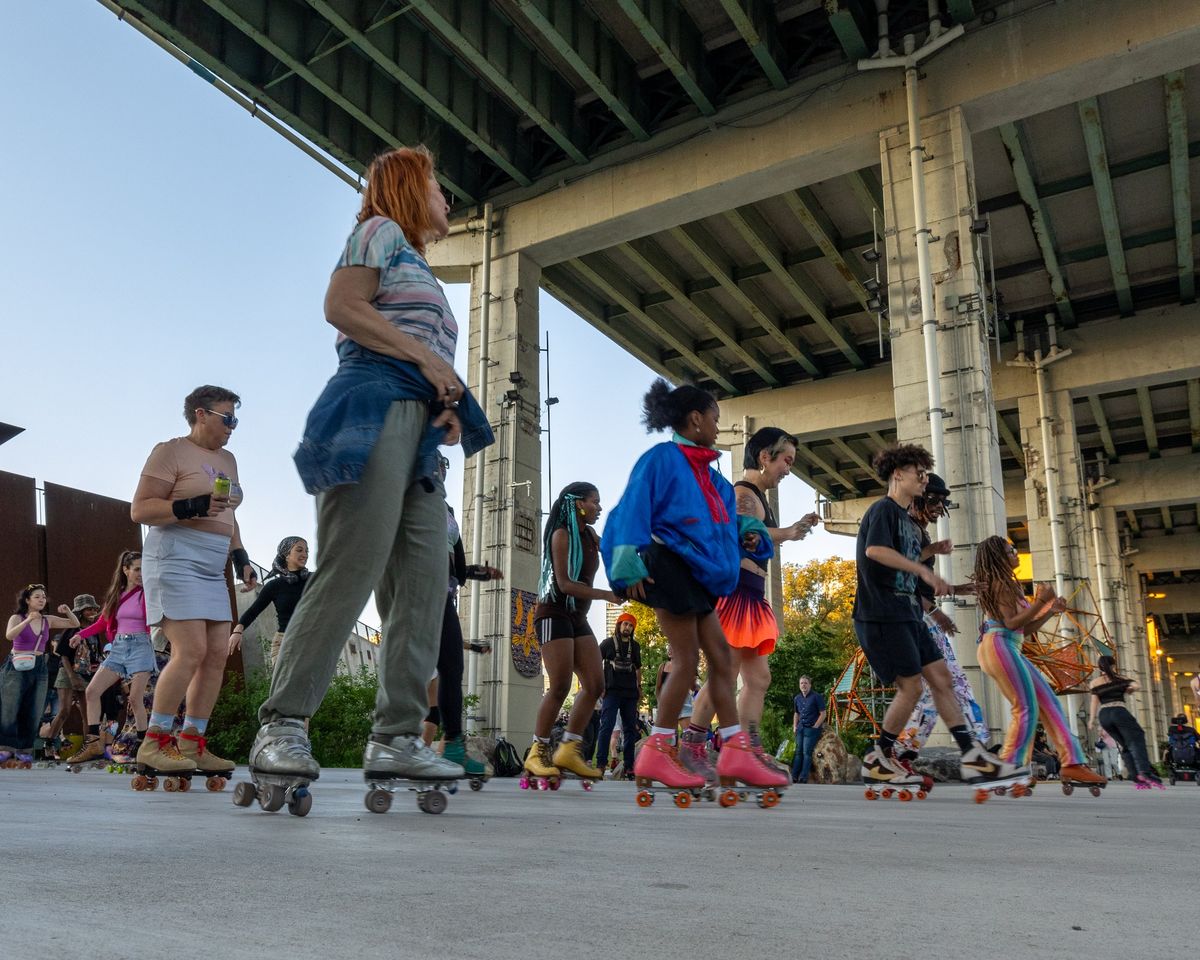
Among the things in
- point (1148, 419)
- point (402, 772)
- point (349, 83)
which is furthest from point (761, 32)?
point (1148, 419)

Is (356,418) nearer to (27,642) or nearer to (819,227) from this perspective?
(27,642)

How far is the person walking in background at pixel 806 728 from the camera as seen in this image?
14.2 metres

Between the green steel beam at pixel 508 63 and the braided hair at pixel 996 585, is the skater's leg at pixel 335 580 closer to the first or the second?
the braided hair at pixel 996 585

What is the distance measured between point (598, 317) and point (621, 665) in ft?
42.5

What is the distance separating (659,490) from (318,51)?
41.7 feet

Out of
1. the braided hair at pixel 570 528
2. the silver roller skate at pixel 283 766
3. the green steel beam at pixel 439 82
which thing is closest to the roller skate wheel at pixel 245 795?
the silver roller skate at pixel 283 766

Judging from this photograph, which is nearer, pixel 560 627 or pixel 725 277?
pixel 560 627

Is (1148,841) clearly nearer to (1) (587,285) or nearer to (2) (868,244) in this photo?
(2) (868,244)

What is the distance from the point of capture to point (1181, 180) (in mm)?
17219

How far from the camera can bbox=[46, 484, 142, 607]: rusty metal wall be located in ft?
58.2

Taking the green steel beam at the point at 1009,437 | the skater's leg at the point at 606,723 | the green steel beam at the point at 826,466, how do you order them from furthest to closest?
the green steel beam at the point at 826,466 < the green steel beam at the point at 1009,437 < the skater's leg at the point at 606,723

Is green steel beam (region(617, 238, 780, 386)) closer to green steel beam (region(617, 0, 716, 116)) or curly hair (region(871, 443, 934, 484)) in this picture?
green steel beam (region(617, 0, 716, 116))

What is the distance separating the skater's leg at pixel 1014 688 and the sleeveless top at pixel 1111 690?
17.2 ft

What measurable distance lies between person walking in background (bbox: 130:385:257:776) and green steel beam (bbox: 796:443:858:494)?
80.3ft
